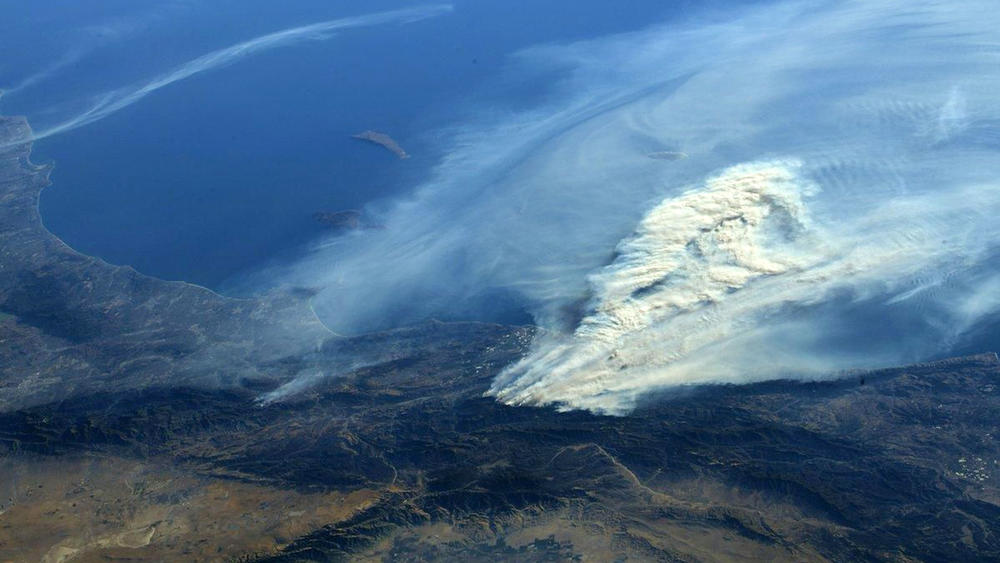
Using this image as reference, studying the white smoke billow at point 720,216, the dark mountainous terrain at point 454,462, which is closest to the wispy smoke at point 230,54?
the white smoke billow at point 720,216

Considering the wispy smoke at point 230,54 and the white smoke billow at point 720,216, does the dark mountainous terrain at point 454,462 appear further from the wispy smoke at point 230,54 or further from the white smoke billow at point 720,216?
the wispy smoke at point 230,54

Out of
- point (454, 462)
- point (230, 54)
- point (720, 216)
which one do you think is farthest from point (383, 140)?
point (454, 462)

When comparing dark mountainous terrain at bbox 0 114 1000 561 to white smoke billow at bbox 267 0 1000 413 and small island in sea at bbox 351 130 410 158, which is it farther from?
small island in sea at bbox 351 130 410 158

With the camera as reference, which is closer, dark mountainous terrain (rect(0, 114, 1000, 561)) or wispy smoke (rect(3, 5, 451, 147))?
dark mountainous terrain (rect(0, 114, 1000, 561))

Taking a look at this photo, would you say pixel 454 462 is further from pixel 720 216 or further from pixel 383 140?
pixel 383 140

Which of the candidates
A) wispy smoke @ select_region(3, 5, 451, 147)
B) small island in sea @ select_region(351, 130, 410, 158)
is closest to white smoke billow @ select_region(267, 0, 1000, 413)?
small island in sea @ select_region(351, 130, 410, 158)

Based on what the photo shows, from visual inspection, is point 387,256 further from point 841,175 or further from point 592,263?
point 841,175

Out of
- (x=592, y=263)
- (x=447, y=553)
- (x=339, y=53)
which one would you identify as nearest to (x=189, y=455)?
(x=447, y=553)
